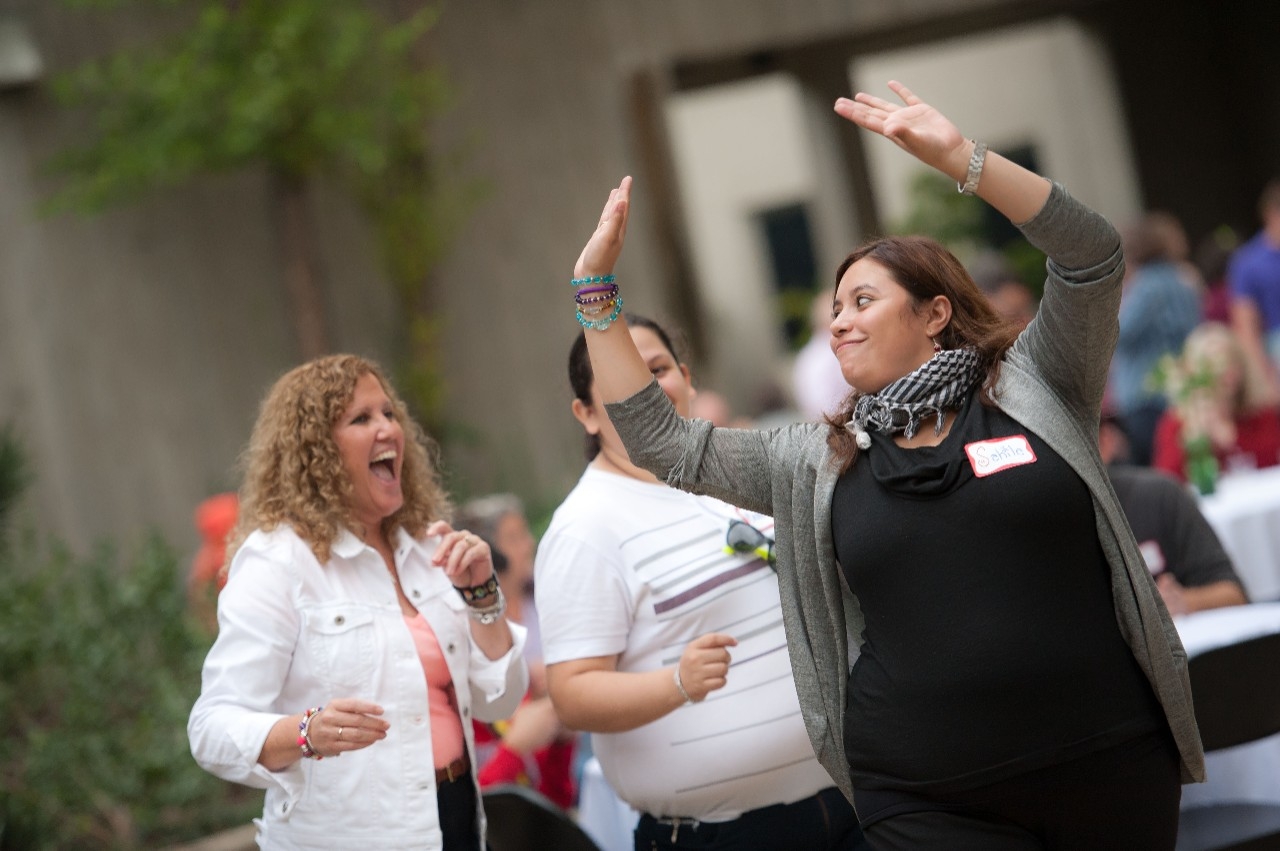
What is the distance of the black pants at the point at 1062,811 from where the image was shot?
1.93 metres

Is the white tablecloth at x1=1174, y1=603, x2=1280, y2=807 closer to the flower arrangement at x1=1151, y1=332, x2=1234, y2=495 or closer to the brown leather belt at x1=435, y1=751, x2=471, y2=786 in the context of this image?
the brown leather belt at x1=435, y1=751, x2=471, y2=786

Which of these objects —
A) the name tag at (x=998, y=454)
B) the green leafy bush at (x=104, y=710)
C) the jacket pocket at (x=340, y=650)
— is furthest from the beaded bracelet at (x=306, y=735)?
the green leafy bush at (x=104, y=710)

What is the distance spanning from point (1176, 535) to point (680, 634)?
1.69m

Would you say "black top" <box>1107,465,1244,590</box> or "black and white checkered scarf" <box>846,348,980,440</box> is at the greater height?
"black and white checkered scarf" <box>846,348,980,440</box>

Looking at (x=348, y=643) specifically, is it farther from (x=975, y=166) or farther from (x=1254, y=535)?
(x=1254, y=535)

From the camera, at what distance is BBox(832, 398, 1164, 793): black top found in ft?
6.30

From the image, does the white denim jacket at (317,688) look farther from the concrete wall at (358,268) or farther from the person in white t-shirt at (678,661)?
the concrete wall at (358,268)

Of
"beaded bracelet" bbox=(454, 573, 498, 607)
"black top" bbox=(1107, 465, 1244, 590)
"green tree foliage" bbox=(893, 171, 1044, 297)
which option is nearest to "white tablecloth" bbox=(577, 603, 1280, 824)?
"black top" bbox=(1107, 465, 1244, 590)

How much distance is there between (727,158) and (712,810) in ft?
44.4

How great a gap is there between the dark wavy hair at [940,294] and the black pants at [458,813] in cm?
102

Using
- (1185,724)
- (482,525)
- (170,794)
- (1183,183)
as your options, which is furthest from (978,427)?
(1183,183)

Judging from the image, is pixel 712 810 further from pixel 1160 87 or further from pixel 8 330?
pixel 1160 87

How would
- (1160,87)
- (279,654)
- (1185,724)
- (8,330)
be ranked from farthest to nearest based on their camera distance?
(1160,87), (8,330), (279,654), (1185,724)

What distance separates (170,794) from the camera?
16.0 ft
